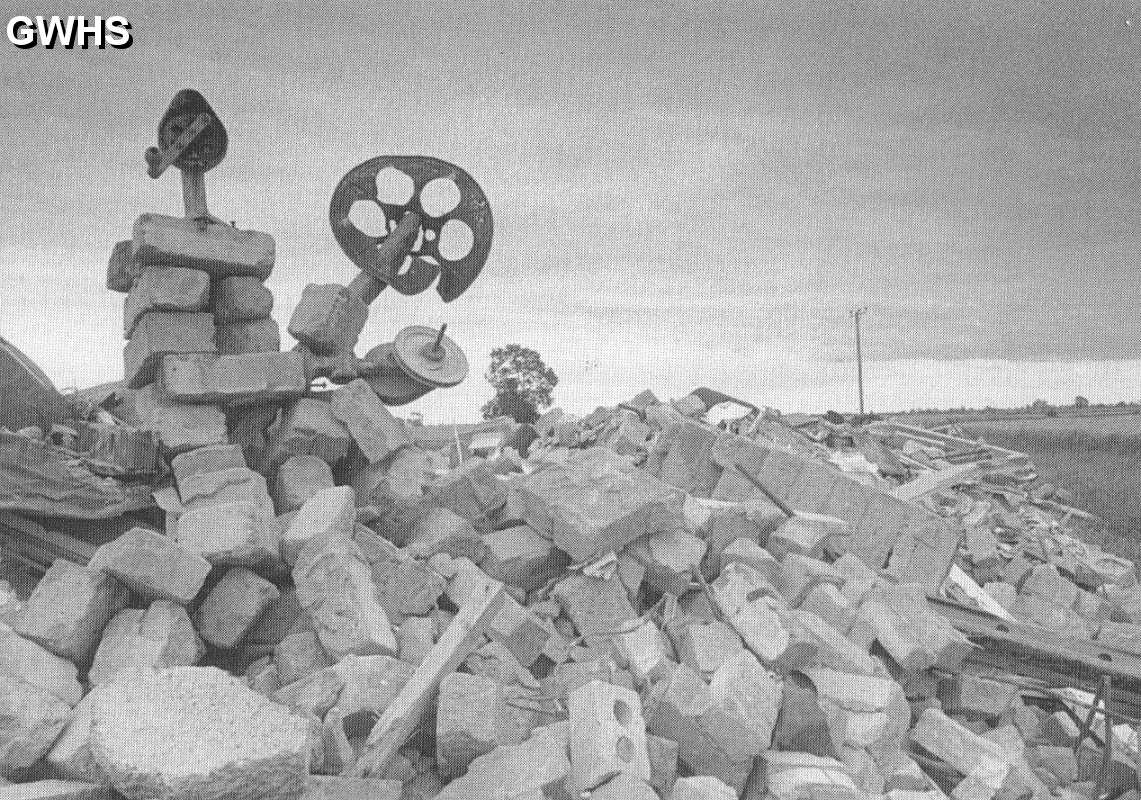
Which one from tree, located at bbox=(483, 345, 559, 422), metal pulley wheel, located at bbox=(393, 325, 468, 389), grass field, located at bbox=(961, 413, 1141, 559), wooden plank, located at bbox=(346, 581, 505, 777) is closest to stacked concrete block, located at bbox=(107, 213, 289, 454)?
metal pulley wheel, located at bbox=(393, 325, 468, 389)

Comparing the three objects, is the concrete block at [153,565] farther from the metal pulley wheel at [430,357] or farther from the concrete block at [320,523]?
the metal pulley wheel at [430,357]

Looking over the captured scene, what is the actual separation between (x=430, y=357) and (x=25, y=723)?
162 inches

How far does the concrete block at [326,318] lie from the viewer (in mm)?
7055

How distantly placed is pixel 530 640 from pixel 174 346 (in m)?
3.40

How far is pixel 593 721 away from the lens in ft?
13.1

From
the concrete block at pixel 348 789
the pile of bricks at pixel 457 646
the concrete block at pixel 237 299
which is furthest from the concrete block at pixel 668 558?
the concrete block at pixel 237 299

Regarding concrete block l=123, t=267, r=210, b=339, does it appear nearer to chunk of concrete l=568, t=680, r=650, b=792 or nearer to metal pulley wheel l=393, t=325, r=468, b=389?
metal pulley wheel l=393, t=325, r=468, b=389

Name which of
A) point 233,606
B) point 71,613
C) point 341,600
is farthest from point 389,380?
point 71,613

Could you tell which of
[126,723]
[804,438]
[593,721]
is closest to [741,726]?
[593,721]

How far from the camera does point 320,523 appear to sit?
16.7 ft

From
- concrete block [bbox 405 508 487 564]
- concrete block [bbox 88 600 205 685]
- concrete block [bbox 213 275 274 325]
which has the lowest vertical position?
concrete block [bbox 88 600 205 685]

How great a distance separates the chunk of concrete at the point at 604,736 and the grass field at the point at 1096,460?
1319 centimetres

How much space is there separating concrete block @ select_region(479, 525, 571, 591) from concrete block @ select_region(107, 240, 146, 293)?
11.1 ft

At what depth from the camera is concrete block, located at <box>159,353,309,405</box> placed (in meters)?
6.40
